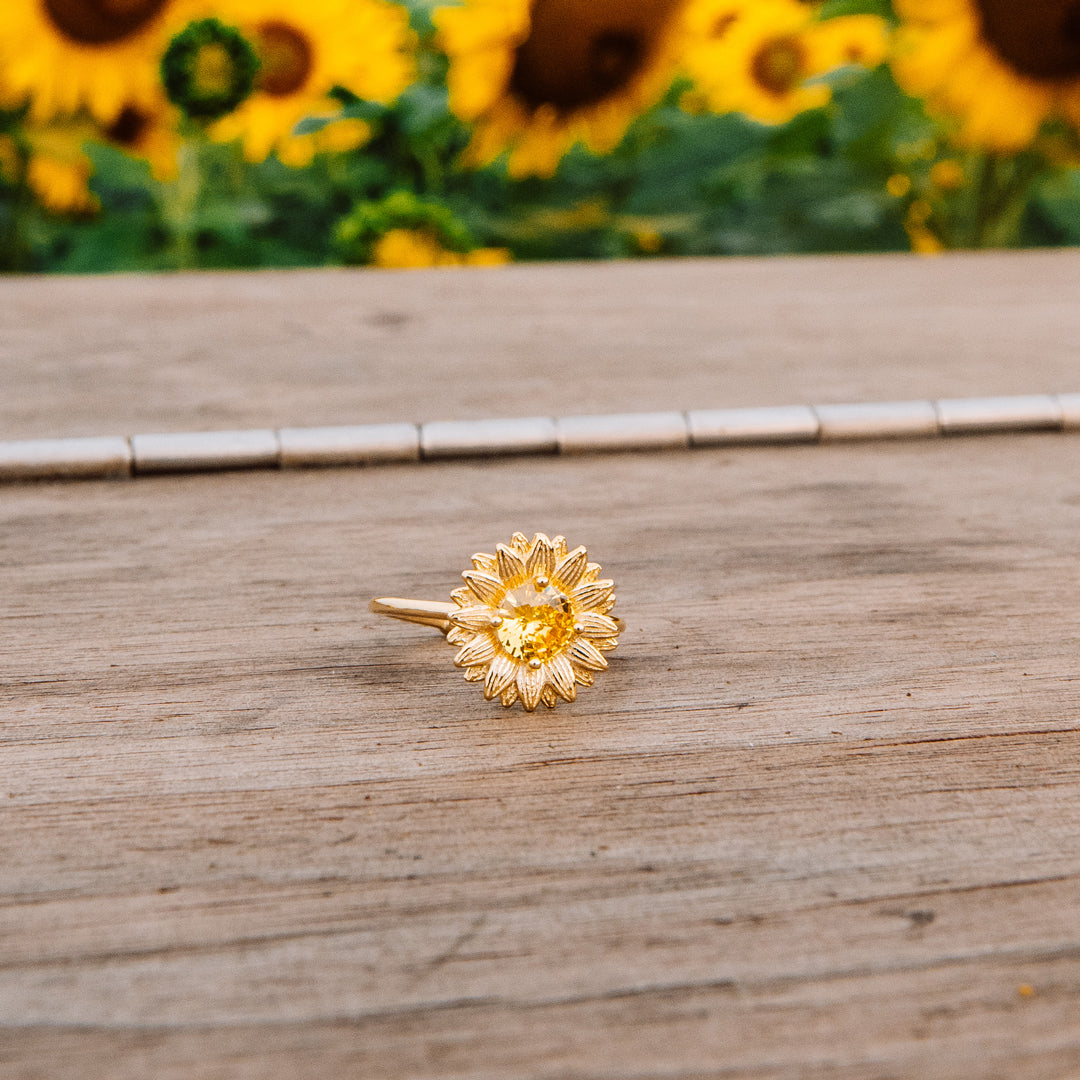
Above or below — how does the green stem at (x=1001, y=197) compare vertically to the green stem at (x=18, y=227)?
below

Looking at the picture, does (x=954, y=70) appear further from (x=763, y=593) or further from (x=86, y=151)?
(x=86, y=151)

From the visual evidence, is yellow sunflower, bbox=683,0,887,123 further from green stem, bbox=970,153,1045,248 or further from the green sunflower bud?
the green sunflower bud

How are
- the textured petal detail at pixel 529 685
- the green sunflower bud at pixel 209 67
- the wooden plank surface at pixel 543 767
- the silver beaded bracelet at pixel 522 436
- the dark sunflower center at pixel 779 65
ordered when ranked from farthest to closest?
the dark sunflower center at pixel 779 65
the green sunflower bud at pixel 209 67
the silver beaded bracelet at pixel 522 436
the textured petal detail at pixel 529 685
the wooden plank surface at pixel 543 767

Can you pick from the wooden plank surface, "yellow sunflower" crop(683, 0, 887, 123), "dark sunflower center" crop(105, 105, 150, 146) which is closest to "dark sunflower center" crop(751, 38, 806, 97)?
"yellow sunflower" crop(683, 0, 887, 123)

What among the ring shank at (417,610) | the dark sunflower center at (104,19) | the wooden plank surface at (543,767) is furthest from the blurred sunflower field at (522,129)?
the ring shank at (417,610)

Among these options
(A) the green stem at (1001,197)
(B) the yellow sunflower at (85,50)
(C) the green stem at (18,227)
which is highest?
(B) the yellow sunflower at (85,50)

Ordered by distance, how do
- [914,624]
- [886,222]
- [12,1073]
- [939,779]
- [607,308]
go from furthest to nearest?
[886,222]
[607,308]
[914,624]
[939,779]
[12,1073]

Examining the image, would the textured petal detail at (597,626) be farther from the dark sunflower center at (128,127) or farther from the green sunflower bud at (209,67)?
the dark sunflower center at (128,127)

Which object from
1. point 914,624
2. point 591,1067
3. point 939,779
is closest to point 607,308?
point 914,624
